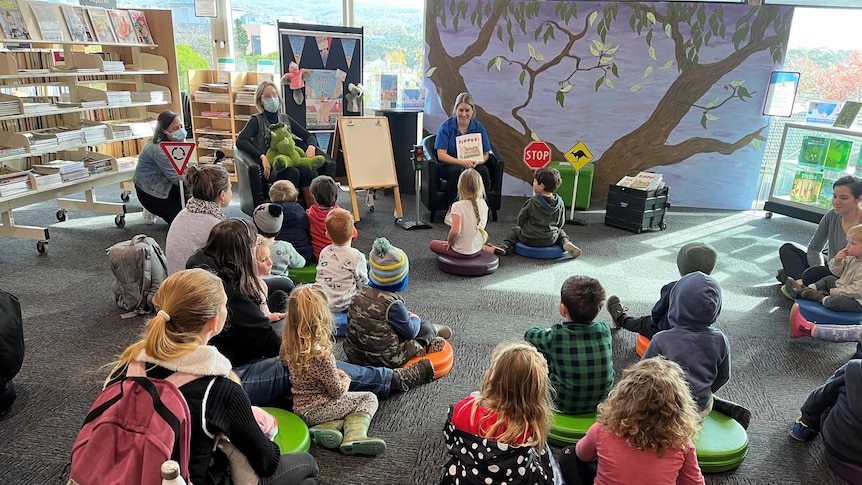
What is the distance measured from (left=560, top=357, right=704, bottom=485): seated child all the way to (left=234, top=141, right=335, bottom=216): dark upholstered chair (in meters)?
4.32

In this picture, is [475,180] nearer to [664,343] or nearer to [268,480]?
[664,343]

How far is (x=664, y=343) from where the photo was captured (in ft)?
8.80

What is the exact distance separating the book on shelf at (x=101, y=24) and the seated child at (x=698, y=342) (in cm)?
580

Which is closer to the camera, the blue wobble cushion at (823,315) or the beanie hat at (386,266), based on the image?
the beanie hat at (386,266)

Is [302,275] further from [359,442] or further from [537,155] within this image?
[537,155]

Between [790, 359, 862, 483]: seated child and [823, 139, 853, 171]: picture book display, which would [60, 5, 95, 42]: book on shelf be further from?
[823, 139, 853, 171]: picture book display

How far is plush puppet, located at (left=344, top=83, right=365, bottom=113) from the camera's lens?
23.0 ft

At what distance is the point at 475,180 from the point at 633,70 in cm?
342

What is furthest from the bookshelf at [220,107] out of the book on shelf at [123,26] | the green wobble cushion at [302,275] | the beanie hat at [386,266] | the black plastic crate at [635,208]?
the beanie hat at [386,266]

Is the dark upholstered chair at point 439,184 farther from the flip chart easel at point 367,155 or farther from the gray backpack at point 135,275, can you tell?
the gray backpack at point 135,275

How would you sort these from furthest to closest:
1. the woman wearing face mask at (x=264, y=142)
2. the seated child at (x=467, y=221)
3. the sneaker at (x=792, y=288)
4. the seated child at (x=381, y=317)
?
1. the woman wearing face mask at (x=264, y=142)
2. the seated child at (x=467, y=221)
3. the sneaker at (x=792, y=288)
4. the seated child at (x=381, y=317)

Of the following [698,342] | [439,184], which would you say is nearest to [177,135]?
[439,184]

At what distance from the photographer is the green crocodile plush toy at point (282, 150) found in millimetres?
5746

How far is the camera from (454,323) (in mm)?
4012
